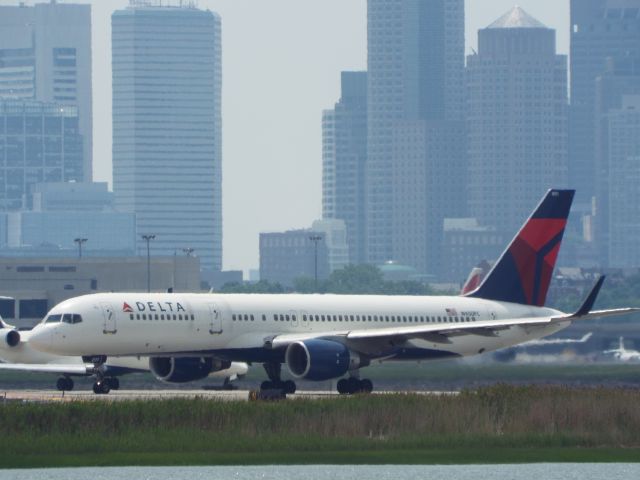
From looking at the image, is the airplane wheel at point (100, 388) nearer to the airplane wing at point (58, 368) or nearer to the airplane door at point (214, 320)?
the airplane door at point (214, 320)

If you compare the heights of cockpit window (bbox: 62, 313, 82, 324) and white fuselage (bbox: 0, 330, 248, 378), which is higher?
cockpit window (bbox: 62, 313, 82, 324)

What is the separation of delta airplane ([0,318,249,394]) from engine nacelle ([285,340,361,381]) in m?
6.04

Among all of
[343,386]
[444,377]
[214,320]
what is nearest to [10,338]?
[214,320]

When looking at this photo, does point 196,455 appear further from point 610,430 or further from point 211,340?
point 211,340

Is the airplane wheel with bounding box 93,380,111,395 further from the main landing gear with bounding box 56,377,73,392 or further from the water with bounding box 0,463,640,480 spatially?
the water with bounding box 0,463,640,480

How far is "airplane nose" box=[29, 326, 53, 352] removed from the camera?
78.6 metres

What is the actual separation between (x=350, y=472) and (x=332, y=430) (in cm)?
605

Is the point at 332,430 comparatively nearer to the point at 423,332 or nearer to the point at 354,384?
the point at 423,332

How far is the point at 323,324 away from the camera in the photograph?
277 feet

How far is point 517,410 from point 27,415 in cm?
1512

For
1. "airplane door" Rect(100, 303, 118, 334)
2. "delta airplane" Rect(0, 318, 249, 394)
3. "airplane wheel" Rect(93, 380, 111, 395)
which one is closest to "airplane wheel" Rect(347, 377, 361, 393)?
"delta airplane" Rect(0, 318, 249, 394)

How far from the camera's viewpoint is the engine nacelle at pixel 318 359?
262 feet

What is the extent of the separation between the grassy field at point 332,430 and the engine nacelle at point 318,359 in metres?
13.3

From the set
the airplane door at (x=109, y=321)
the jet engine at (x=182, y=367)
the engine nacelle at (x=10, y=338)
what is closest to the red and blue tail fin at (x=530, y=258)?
the jet engine at (x=182, y=367)
